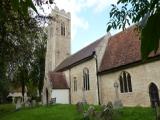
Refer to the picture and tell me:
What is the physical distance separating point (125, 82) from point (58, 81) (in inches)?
474

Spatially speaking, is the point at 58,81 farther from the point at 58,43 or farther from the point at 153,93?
the point at 153,93

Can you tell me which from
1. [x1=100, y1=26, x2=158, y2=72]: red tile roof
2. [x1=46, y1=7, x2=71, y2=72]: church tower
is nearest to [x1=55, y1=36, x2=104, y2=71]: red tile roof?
[x1=100, y1=26, x2=158, y2=72]: red tile roof

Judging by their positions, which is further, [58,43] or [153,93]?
[58,43]

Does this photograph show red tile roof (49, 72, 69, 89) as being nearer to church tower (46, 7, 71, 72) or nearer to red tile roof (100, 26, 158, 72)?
church tower (46, 7, 71, 72)

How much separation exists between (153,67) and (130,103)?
403cm

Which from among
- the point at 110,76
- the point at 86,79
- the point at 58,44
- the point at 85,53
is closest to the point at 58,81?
the point at 86,79

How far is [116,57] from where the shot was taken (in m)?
23.2

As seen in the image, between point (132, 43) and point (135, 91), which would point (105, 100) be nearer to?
point (135, 91)

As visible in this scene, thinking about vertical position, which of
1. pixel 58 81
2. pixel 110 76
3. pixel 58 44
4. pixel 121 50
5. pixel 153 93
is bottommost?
pixel 153 93

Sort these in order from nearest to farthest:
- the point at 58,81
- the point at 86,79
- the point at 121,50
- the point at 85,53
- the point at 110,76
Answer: the point at 110,76 → the point at 121,50 → the point at 86,79 → the point at 85,53 → the point at 58,81

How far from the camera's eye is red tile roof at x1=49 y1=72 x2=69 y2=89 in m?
29.8

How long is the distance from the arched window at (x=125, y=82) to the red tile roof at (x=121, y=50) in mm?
996

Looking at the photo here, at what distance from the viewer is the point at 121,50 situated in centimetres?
2352

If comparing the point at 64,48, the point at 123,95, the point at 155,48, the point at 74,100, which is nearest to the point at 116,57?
the point at 123,95
